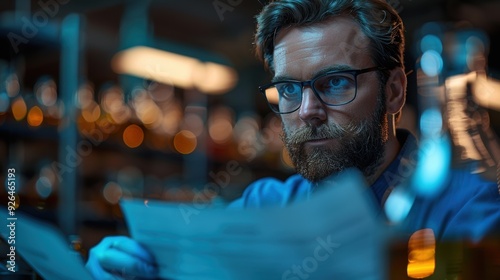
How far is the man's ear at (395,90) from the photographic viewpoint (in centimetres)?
80

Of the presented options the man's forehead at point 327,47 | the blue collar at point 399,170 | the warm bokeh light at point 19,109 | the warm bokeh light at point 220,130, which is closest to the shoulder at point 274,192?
the blue collar at point 399,170

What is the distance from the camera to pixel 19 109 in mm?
2301

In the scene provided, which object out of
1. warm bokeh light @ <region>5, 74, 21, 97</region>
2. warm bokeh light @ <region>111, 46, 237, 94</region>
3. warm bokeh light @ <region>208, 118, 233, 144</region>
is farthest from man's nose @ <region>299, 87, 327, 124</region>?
warm bokeh light @ <region>208, 118, 233, 144</region>

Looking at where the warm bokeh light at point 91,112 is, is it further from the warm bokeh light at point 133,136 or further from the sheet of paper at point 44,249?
the sheet of paper at point 44,249

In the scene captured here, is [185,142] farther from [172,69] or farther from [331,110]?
[331,110]

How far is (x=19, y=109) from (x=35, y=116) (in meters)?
0.07

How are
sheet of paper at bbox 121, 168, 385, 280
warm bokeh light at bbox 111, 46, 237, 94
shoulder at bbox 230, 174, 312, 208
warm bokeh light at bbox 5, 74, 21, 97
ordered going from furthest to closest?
warm bokeh light at bbox 111, 46, 237, 94 < warm bokeh light at bbox 5, 74, 21, 97 < shoulder at bbox 230, 174, 312, 208 < sheet of paper at bbox 121, 168, 385, 280

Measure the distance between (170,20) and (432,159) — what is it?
255 cm

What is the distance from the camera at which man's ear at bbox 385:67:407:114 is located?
2.63 ft

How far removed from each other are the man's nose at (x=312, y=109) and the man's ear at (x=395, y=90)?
0.12 meters

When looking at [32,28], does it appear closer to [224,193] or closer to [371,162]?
[224,193]

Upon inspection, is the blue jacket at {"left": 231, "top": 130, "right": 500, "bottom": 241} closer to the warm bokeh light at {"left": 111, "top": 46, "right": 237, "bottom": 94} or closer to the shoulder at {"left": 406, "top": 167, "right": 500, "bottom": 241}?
the shoulder at {"left": 406, "top": 167, "right": 500, "bottom": 241}

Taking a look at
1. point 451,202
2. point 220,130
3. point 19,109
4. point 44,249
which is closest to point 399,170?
point 451,202

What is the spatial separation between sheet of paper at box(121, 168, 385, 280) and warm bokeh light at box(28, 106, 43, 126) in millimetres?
1832
